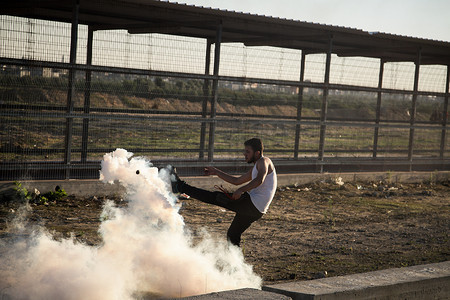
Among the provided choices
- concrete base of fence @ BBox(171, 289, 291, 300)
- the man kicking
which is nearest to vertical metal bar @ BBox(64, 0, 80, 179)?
the man kicking

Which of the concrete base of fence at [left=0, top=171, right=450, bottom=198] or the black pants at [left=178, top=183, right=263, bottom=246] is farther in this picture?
the concrete base of fence at [left=0, top=171, right=450, bottom=198]

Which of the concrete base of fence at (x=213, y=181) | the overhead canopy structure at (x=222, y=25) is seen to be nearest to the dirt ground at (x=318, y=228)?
the concrete base of fence at (x=213, y=181)

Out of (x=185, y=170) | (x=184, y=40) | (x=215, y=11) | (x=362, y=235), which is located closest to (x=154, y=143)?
(x=185, y=170)

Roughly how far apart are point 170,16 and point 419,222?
6478mm

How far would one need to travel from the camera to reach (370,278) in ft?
19.8

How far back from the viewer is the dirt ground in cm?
793

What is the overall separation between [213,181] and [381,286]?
24.9ft

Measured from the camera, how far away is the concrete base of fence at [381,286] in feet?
17.8

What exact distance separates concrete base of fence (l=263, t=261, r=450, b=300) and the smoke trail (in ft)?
2.56

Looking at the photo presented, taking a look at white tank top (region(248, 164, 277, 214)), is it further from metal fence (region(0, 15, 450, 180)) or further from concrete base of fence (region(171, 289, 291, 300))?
metal fence (region(0, 15, 450, 180))

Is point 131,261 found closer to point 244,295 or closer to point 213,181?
point 244,295

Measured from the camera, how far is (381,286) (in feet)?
18.9

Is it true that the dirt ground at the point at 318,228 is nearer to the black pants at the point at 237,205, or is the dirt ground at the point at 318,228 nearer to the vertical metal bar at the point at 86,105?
the black pants at the point at 237,205

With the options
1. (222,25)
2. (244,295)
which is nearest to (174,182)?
(244,295)
